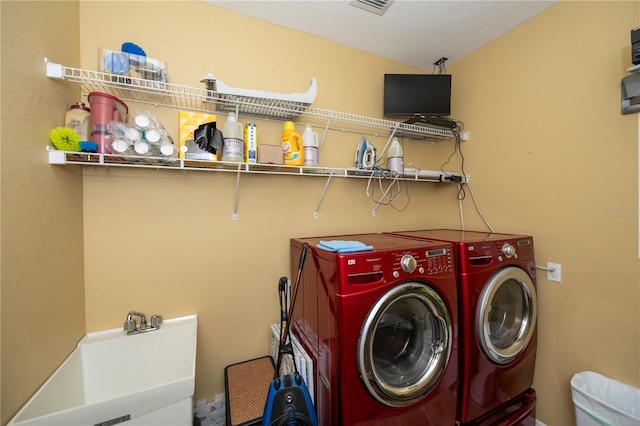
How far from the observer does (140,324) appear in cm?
136

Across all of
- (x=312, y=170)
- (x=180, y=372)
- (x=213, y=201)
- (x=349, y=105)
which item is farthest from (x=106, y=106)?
(x=349, y=105)

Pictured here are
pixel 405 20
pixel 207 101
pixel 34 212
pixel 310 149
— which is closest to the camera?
pixel 34 212

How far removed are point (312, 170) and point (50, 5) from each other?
1.40 meters

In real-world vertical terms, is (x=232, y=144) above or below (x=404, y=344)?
above

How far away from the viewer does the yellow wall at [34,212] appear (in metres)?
0.82

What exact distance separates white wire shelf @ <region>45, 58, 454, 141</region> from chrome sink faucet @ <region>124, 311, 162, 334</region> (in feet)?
3.99

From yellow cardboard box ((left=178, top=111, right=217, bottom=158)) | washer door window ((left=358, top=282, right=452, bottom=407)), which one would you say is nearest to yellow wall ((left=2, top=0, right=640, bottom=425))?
yellow cardboard box ((left=178, top=111, right=217, bottom=158))

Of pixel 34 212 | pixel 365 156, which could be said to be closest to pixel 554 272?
pixel 365 156

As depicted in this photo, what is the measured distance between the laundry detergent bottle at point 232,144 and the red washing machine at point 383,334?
667mm

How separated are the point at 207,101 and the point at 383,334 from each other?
169cm

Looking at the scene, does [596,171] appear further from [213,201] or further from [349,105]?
[213,201]

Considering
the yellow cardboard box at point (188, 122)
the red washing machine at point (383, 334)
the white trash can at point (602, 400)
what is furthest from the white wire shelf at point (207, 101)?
the white trash can at point (602, 400)

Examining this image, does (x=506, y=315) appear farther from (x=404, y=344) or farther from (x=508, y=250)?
(x=404, y=344)

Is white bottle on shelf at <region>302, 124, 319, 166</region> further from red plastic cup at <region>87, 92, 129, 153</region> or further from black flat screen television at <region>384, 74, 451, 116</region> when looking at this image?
red plastic cup at <region>87, 92, 129, 153</region>
